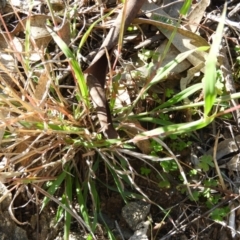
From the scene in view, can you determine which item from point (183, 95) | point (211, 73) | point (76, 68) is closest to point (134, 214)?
point (183, 95)

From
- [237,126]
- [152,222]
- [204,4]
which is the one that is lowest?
[152,222]

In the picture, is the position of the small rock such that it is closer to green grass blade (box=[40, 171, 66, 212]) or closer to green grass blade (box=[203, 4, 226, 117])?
green grass blade (box=[40, 171, 66, 212])

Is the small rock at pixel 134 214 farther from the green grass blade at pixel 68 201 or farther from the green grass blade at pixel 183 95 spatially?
the green grass blade at pixel 183 95

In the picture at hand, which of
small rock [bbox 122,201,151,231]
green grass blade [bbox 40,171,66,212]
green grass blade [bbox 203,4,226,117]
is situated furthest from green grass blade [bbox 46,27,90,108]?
green grass blade [bbox 203,4,226,117]

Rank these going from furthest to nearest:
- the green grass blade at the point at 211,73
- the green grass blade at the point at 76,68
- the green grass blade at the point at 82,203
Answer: the green grass blade at the point at 82,203 → the green grass blade at the point at 76,68 → the green grass blade at the point at 211,73

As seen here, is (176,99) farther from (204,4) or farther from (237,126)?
(204,4)

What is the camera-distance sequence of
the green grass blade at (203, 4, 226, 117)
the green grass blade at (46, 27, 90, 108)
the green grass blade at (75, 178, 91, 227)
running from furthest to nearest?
the green grass blade at (75, 178, 91, 227)
the green grass blade at (46, 27, 90, 108)
the green grass blade at (203, 4, 226, 117)

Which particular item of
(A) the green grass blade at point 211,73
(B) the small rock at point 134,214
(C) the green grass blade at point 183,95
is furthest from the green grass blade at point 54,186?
(A) the green grass blade at point 211,73

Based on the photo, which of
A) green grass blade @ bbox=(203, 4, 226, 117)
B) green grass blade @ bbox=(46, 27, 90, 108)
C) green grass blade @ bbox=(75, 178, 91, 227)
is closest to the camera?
green grass blade @ bbox=(203, 4, 226, 117)

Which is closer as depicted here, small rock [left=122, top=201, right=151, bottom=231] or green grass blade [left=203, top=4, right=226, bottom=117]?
green grass blade [left=203, top=4, right=226, bottom=117]

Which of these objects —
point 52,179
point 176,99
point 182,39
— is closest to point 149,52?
point 182,39

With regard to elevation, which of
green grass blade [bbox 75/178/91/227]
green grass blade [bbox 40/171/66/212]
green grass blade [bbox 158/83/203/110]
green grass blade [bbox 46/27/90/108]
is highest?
green grass blade [bbox 46/27/90/108]
